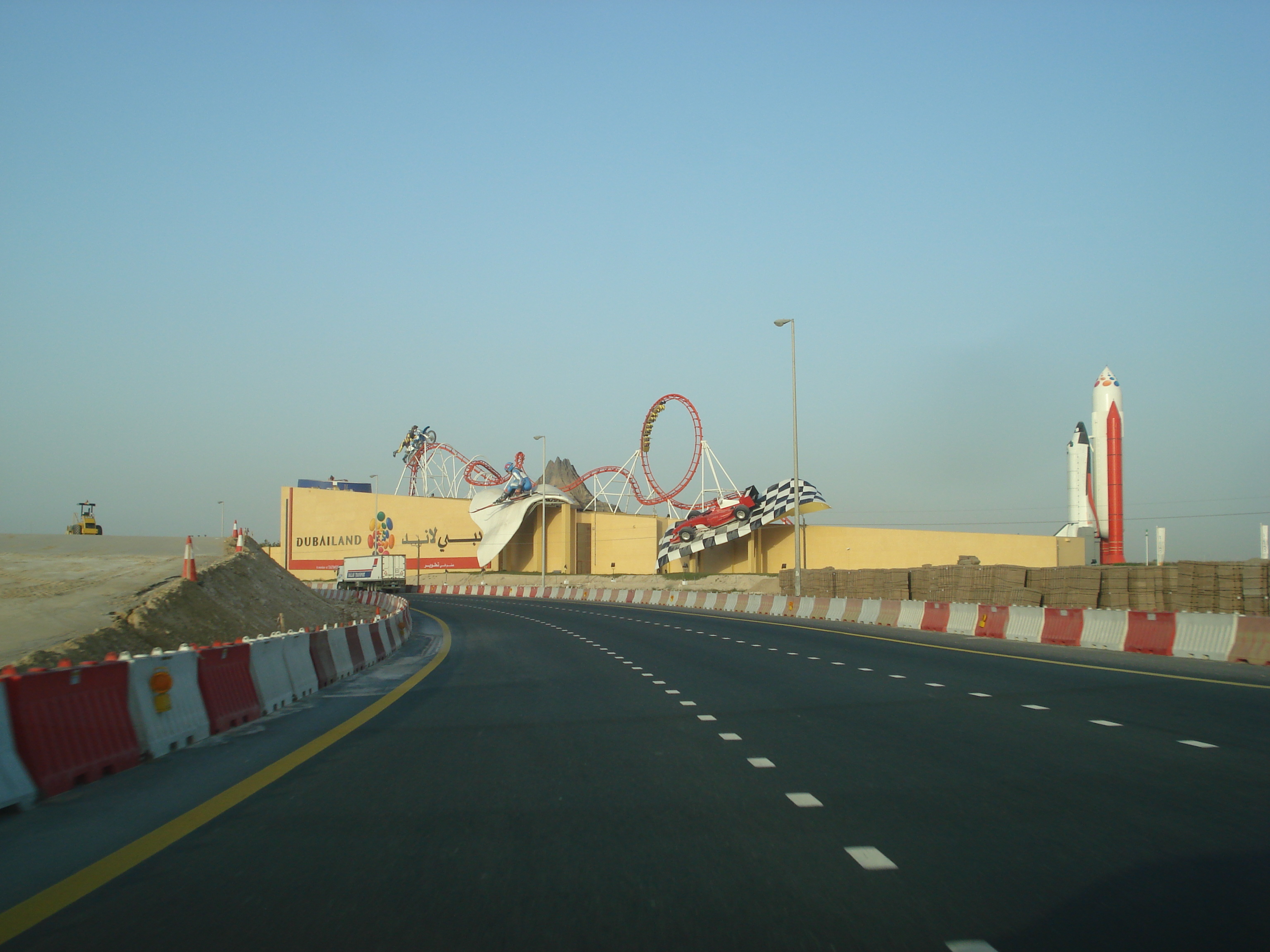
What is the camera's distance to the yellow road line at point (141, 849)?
4.59 meters

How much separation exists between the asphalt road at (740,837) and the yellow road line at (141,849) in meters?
0.10

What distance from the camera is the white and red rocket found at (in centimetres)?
7512

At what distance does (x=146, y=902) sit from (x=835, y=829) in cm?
365

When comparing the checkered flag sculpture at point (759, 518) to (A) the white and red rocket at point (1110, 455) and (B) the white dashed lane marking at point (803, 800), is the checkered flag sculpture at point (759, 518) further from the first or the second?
(B) the white dashed lane marking at point (803, 800)

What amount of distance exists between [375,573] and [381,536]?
77.4 ft

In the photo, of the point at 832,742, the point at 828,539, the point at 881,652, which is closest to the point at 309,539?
the point at 828,539

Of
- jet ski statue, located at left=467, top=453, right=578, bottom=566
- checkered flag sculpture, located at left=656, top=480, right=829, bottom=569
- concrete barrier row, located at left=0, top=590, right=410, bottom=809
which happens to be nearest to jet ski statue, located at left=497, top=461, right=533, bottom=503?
jet ski statue, located at left=467, top=453, right=578, bottom=566

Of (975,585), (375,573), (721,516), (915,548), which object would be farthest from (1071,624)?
(375,573)

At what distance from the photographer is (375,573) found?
70125 mm

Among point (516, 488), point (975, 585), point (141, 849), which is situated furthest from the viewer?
point (516, 488)

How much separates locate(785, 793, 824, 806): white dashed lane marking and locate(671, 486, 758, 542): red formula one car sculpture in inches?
2642

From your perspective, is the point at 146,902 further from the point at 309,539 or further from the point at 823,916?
the point at 309,539

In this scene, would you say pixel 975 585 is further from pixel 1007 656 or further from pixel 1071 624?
pixel 1007 656

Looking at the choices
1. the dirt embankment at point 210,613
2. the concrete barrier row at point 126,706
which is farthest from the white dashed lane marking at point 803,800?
the dirt embankment at point 210,613
